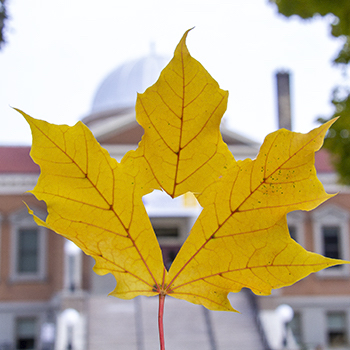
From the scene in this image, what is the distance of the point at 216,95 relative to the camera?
2.49ft

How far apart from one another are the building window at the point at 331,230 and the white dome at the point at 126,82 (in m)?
8.53

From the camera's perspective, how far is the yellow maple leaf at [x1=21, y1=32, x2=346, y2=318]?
76 cm

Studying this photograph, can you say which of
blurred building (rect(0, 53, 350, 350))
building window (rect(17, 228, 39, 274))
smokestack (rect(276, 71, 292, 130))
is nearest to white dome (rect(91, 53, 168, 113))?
blurred building (rect(0, 53, 350, 350))

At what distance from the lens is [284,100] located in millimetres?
16922

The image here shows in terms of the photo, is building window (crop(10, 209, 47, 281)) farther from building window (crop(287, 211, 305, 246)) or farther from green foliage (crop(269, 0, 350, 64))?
green foliage (crop(269, 0, 350, 64))

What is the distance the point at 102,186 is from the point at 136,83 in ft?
59.6

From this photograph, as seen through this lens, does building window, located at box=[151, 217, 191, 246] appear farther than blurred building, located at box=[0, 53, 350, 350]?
Yes

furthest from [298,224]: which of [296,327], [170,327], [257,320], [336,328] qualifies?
[170,327]

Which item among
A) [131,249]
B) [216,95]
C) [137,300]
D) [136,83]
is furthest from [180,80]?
[136,83]

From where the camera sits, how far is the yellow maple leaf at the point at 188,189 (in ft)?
2.50

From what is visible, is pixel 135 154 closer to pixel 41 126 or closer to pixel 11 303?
pixel 41 126

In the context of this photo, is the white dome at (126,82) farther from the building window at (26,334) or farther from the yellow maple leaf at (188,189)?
the yellow maple leaf at (188,189)

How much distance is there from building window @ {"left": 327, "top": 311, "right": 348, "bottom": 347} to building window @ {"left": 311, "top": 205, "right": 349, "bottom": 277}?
1.46 m

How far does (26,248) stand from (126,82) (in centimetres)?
843
